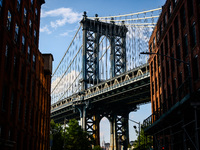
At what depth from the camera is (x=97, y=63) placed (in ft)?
320

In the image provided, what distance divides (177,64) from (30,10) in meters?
18.9

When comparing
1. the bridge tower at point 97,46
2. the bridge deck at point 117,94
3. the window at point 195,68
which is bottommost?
the window at point 195,68

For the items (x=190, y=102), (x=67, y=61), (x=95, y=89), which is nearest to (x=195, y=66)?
(x=190, y=102)

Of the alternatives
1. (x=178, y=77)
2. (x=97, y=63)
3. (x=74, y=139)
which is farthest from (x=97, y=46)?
(x=178, y=77)

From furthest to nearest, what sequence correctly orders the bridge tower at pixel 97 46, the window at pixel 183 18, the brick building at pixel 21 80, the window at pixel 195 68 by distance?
the bridge tower at pixel 97 46
the window at pixel 183 18
the window at pixel 195 68
the brick building at pixel 21 80

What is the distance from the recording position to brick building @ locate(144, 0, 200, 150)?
24633 millimetres

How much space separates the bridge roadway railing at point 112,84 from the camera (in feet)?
234

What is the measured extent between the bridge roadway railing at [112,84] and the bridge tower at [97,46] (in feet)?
13.3

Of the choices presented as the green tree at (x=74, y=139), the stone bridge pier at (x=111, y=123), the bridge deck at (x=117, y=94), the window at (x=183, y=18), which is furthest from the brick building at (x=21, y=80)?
the stone bridge pier at (x=111, y=123)

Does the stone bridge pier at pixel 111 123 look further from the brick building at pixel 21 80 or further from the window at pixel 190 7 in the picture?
the window at pixel 190 7

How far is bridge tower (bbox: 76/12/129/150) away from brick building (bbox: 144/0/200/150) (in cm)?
4310

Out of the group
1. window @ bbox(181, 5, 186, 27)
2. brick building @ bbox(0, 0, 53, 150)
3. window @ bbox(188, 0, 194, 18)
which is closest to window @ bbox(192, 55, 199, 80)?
window @ bbox(188, 0, 194, 18)

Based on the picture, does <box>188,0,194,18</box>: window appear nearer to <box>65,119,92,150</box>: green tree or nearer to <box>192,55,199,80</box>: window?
<box>192,55,199,80</box>: window

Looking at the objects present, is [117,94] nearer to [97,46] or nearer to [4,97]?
[97,46]
